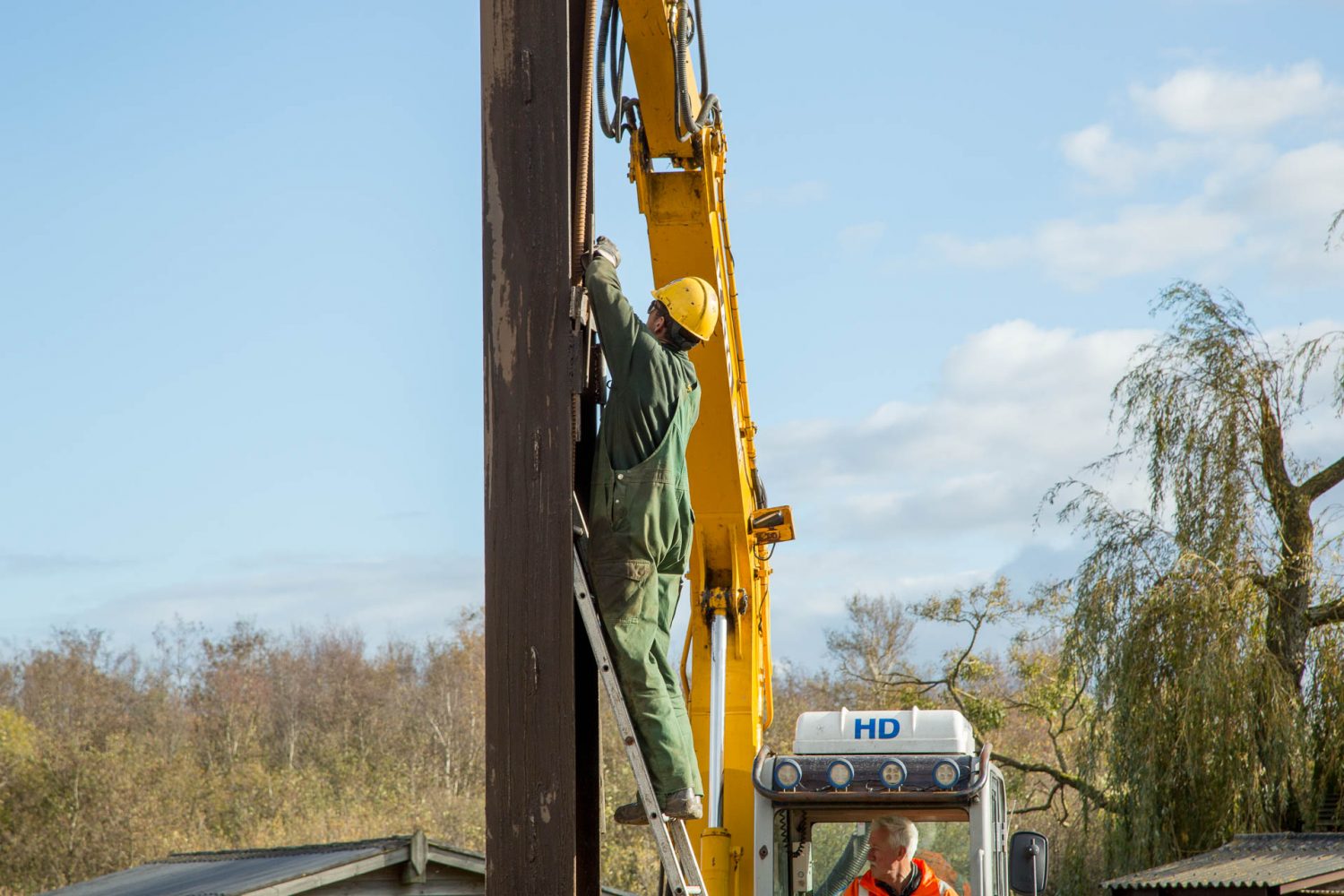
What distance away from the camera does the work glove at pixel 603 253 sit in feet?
12.5

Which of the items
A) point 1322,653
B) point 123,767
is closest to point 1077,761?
point 1322,653

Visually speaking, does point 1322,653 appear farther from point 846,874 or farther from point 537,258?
point 537,258

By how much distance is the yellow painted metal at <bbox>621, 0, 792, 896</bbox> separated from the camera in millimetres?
7969

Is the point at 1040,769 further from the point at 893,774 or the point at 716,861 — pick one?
the point at 893,774

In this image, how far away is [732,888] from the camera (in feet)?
26.3

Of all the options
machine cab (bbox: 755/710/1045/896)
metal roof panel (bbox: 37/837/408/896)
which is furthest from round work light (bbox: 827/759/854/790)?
metal roof panel (bbox: 37/837/408/896)

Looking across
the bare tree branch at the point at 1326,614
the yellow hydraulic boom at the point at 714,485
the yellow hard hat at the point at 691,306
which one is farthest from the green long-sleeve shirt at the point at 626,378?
the bare tree branch at the point at 1326,614

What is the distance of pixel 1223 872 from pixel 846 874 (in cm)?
636

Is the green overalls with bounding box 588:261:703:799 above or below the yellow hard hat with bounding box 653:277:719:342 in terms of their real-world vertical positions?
below

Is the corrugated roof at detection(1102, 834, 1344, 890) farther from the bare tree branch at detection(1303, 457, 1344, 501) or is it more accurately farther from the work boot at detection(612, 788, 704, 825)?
the work boot at detection(612, 788, 704, 825)

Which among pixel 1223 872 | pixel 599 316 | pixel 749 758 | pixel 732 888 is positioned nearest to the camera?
pixel 599 316

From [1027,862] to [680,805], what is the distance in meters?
3.71

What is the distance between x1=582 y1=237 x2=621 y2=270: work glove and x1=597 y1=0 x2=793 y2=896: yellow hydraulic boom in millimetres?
3366

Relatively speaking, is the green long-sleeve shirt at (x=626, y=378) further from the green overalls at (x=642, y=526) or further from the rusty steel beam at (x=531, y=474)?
the rusty steel beam at (x=531, y=474)
